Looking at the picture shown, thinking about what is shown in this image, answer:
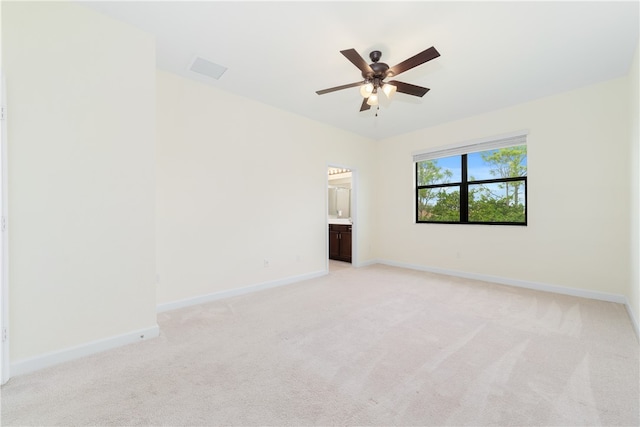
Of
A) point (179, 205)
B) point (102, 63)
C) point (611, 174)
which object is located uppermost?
point (102, 63)

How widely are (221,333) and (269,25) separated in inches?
112

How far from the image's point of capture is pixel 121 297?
234 centimetres

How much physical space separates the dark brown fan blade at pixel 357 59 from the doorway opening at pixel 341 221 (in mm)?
2693

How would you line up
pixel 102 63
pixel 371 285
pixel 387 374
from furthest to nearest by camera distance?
pixel 371 285
pixel 102 63
pixel 387 374

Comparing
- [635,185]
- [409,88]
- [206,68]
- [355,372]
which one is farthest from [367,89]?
[635,185]

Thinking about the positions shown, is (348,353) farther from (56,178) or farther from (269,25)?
(269,25)

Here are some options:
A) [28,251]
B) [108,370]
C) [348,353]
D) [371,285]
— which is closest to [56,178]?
[28,251]

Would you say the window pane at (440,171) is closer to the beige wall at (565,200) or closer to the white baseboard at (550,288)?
the beige wall at (565,200)

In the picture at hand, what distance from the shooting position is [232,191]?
372cm

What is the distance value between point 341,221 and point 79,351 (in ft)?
16.1

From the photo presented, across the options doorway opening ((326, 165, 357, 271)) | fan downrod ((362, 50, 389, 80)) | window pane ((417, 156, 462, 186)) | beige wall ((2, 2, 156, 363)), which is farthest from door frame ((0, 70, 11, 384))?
window pane ((417, 156, 462, 186))

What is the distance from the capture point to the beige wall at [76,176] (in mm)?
1931

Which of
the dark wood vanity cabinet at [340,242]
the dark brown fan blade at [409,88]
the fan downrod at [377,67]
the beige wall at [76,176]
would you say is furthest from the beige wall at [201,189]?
the dark brown fan blade at [409,88]

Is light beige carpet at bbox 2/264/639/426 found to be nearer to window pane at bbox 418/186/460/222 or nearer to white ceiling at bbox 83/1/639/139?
window pane at bbox 418/186/460/222
